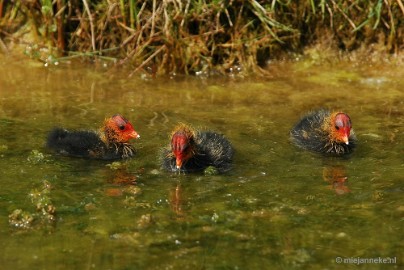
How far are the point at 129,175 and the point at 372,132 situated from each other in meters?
2.35

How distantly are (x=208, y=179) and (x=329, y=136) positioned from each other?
1.32 m

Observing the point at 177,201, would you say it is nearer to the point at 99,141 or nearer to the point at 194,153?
the point at 194,153

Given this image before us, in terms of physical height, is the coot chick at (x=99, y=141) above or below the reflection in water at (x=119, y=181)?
above

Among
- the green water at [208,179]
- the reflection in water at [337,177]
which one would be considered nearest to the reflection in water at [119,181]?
the green water at [208,179]

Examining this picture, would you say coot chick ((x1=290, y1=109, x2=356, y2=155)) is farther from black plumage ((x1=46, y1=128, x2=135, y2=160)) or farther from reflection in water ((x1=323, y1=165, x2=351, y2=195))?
black plumage ((x1=46, y1=128, x2=135, y2=160))

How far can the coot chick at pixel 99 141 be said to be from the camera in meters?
7.07

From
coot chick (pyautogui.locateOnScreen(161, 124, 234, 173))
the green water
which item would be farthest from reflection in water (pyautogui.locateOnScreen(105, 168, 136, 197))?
coot chick (pyautogui.locateOnScreen(161, 124, 234, 173))

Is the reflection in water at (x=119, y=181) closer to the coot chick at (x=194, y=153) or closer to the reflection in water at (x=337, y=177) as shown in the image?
the coot chick at (x=194, y=153)

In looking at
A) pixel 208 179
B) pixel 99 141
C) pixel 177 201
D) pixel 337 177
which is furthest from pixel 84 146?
pixel 337 177

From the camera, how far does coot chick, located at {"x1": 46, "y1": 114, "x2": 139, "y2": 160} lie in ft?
23.2

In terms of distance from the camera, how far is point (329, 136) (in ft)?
24.4

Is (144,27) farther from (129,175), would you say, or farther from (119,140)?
(129,175)

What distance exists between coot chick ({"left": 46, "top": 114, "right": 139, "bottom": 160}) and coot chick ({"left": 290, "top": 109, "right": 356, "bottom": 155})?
138 cm

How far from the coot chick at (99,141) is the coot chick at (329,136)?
138cm
